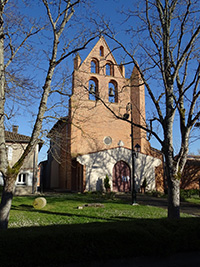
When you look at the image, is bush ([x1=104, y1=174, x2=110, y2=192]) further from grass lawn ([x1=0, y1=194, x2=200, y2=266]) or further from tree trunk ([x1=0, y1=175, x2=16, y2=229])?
grass lawn ([x1=0, y1=194, x2=200, y2=266])

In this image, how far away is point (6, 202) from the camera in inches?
232

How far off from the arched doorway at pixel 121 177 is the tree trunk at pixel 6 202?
1694cm

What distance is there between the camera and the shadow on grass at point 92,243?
3.53m

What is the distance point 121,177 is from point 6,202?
57.4 feet

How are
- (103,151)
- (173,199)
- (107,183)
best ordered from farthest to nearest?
(103,151), (107,183), (173,199)

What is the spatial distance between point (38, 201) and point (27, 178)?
32.9ft

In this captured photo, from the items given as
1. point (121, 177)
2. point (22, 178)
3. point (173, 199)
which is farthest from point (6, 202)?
point (121, 177)

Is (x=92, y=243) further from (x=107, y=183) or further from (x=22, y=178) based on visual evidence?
(x=22, y=178)

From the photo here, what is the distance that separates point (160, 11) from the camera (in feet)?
28.4

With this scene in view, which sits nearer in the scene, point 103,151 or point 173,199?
point 173,199

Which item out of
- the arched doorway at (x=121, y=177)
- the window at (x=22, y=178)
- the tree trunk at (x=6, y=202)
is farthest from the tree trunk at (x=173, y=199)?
the window at (x=22, y=178)

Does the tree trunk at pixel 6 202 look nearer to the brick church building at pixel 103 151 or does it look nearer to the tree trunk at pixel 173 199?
the tree trunk at pixel 173 199

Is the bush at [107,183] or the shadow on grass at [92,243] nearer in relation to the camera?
the shadow on grass at [92,243]

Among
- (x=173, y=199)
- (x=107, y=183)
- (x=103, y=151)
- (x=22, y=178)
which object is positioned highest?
(x=103, y=151)
